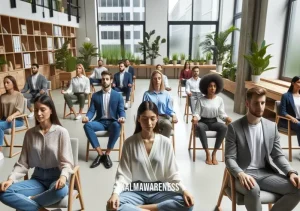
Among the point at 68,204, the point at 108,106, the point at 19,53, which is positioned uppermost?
the point at 19,53

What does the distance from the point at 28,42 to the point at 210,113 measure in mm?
6526

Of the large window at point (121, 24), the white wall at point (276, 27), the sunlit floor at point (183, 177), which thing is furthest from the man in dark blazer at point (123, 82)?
the large window at point (121, 24)

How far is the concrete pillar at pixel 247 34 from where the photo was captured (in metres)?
5.29

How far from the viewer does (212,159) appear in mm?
3463

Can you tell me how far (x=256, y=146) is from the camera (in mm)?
2072

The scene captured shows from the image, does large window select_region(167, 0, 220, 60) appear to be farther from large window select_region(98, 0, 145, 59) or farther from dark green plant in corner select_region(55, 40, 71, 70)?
dark green plant in corner select_region(55, 40, 71, 70)

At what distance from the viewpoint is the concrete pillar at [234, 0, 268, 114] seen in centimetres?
529

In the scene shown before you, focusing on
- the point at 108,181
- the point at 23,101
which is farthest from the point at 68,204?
the point at 23,101

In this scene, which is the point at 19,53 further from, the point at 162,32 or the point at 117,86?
the point at 162,32

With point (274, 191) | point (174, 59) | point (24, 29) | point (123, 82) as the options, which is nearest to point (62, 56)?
point (24, 29)

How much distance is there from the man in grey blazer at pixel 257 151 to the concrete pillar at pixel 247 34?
3887mm

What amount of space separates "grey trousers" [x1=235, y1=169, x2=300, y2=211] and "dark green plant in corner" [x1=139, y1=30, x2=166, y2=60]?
9.54 meters

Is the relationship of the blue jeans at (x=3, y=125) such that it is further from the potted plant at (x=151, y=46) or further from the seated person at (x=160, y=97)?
the potted plant at (x=151, y=46)

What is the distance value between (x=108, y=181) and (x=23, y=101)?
1.85 metres
